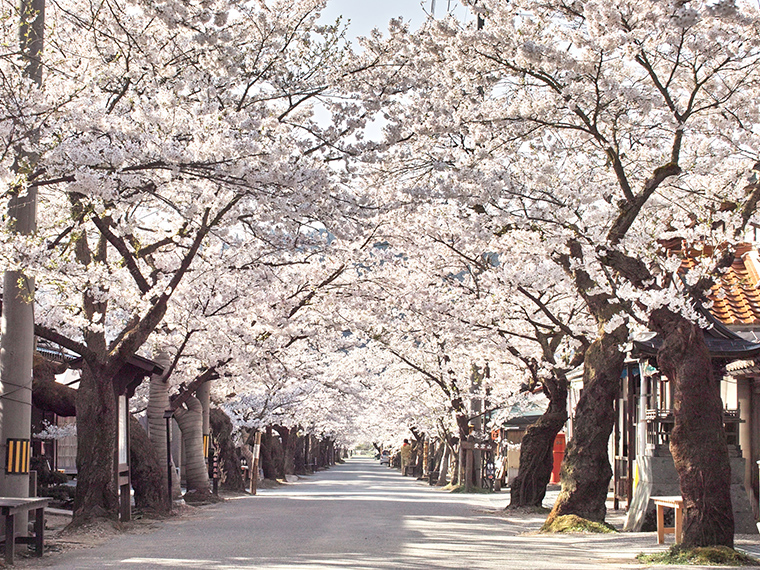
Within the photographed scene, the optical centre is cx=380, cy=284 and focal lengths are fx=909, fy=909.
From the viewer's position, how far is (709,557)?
34.0 ft

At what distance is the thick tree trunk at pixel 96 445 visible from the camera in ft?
49.5

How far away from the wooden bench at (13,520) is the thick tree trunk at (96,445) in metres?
3.38

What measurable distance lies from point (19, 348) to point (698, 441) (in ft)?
28.7

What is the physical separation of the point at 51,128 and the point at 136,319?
22.7 ft

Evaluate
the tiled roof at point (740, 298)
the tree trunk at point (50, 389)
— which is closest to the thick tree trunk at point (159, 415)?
the tree trunk at point (50, 389)

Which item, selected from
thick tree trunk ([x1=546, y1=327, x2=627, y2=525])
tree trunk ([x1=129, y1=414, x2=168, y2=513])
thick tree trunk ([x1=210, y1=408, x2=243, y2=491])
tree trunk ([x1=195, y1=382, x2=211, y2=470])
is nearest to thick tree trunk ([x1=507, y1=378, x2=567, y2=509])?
thick tree trunk ([x1=546, y1=327, x2=627, y2=525])

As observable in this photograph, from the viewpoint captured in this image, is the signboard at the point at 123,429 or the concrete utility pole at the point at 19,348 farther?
the signboard at the point at 123,429

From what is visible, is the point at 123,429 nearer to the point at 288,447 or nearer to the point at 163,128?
the point at 163,128

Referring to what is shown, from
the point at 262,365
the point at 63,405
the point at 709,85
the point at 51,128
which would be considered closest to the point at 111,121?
the point at 51,128

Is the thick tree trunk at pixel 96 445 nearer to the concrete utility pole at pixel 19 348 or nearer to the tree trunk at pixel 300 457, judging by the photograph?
the concrete utility pole at pixel 19 348

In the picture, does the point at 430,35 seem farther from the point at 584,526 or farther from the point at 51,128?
the point at 584,526

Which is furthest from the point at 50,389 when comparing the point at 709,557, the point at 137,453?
the point at 709,557

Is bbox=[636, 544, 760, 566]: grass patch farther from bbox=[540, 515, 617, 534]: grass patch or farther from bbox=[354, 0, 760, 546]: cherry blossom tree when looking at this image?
bbox=[540, 515, 617, 534]: grass patch

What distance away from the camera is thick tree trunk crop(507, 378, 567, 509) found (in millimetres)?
20781
